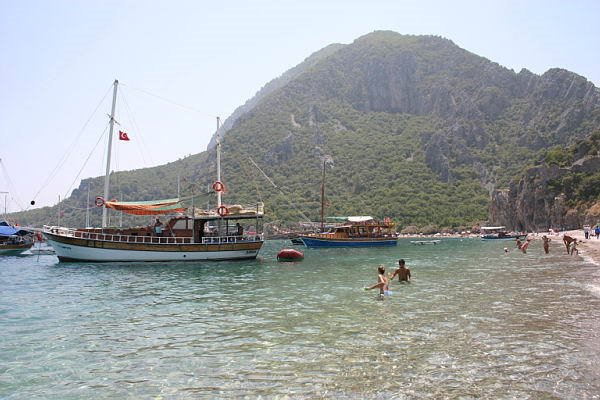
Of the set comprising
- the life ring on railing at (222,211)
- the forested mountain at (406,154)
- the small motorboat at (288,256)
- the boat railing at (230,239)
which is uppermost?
the forested mountain at (406,154)

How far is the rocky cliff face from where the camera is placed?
334ft

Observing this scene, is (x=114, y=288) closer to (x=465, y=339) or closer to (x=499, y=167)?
(x=465, y=339)

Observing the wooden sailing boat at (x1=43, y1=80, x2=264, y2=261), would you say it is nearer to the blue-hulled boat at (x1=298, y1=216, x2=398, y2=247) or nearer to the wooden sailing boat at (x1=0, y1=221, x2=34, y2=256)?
the wooden sailing boat at (x1=0, y1=221, x2=34, y2=256)

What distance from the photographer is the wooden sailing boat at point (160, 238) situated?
38.6 metres

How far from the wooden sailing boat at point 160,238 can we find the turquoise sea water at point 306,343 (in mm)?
16720

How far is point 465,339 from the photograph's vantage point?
1108cm

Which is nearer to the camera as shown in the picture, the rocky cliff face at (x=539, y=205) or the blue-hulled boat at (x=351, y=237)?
the blue-hulled boat at (x=351, y=237)

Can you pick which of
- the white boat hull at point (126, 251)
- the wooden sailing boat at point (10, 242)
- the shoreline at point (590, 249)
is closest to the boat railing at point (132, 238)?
the white boat hull at point (126, 251)

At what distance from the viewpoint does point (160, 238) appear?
3947cm

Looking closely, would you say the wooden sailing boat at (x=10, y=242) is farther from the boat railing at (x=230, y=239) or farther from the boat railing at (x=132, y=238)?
the boat railing at (x=230, y=239)

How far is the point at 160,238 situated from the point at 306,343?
31.2 meters

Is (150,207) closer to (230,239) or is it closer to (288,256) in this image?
(230,239)

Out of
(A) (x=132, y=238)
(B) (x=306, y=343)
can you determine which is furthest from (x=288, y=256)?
(B) (x=306, y=343)

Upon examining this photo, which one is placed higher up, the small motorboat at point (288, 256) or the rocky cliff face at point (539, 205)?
the rocky cliff face at point (539, 205)
